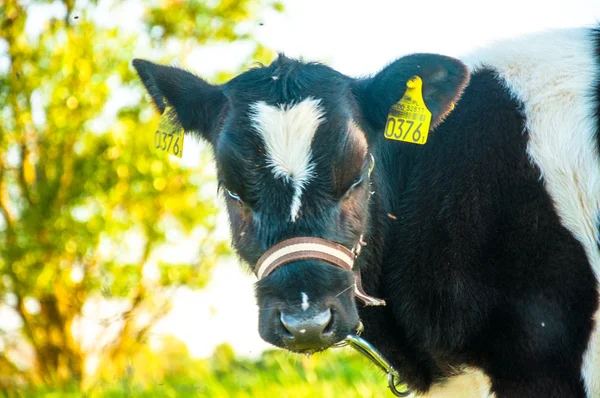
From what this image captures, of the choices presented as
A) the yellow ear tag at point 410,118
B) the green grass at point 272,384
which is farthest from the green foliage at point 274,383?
the yellow ear tag at point 410,118

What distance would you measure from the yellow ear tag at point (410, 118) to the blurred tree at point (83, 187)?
6609 millimetres

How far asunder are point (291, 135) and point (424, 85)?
1006 mm

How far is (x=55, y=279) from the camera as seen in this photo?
1143cm

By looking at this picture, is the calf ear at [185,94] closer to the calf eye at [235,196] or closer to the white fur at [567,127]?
the calf eye at [235,196]

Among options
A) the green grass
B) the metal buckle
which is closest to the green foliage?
the green grass

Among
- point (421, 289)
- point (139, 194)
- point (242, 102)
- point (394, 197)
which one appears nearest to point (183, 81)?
point (242, 102)

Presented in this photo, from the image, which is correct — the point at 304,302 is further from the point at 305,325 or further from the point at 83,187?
the point at 83,187

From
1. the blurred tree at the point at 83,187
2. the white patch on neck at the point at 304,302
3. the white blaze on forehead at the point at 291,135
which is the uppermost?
the white blaze on forehead at the point at 291,135

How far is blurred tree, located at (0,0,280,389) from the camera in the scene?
432 inches

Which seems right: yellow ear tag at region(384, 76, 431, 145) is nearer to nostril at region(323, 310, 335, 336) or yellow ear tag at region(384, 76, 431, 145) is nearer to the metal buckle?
the metal buckle

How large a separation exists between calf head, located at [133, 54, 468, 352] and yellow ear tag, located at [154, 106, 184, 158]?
0.26 meters

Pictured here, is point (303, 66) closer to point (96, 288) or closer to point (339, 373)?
point (339, 373)

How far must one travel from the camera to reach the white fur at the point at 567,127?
4.33 m

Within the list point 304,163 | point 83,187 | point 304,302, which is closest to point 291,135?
point 304,163
